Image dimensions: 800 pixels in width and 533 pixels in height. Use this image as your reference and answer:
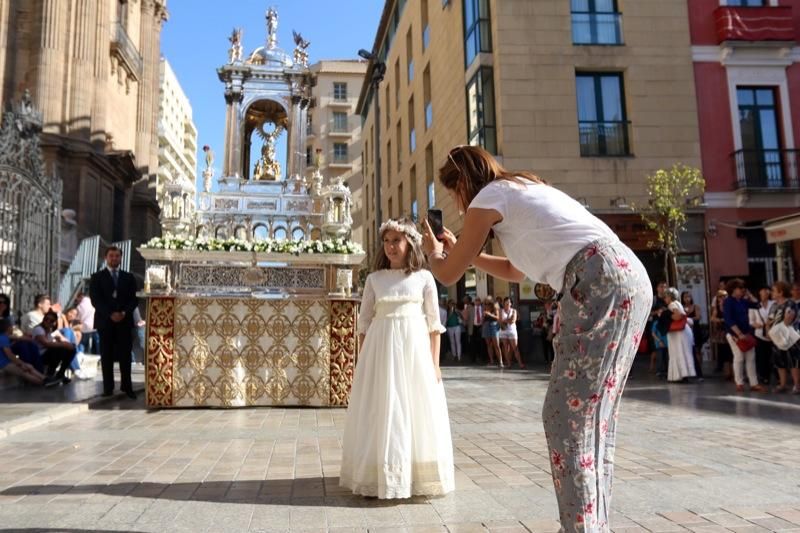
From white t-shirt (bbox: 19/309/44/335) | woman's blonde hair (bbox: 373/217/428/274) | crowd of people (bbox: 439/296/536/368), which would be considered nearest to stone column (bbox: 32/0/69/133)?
white t-shirt (bbox: 19/309/44/335)

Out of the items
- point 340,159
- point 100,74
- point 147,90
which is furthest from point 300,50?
point 340,159

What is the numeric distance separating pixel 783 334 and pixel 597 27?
12671mm

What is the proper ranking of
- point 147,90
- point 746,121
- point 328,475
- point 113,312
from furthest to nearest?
point 147,90, point 746,121, point 113,312, point 328,475

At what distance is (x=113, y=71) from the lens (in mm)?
23969

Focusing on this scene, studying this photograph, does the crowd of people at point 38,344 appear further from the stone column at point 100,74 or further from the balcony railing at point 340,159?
the balcony railing at point 340,159

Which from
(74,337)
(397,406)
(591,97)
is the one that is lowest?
(397,406)

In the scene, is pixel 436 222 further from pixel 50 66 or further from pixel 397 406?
pixel 50 66

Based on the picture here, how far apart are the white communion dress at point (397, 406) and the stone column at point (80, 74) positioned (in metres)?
19.5

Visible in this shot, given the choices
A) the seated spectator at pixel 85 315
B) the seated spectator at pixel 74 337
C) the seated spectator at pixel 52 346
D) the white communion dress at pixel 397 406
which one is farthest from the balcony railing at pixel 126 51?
the white communion dress at pixel 397 406

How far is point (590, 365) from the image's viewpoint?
88.2 inches

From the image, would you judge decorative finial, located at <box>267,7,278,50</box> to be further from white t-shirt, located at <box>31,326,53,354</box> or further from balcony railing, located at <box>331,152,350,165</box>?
balcony railing, located at <box>331,152,350,165</box>

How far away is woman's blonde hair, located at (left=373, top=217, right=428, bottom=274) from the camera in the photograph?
4203 millimetres

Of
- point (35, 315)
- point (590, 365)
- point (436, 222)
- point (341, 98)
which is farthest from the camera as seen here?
point (341, 98)

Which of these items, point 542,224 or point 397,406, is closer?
point 542,224
